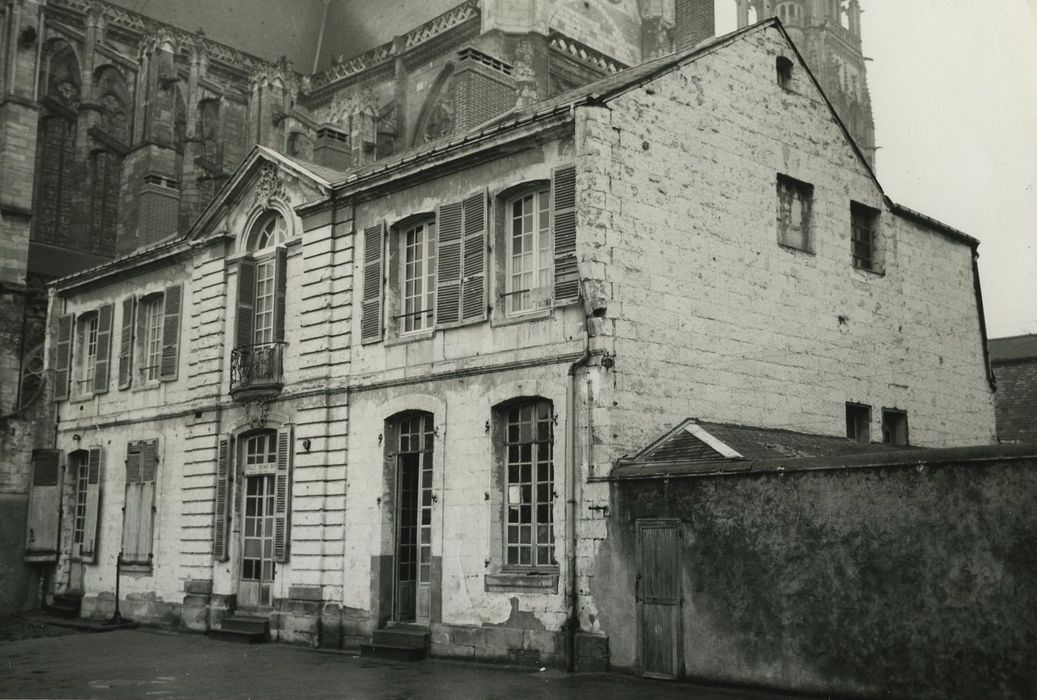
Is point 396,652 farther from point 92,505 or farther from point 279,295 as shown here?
point 92,505

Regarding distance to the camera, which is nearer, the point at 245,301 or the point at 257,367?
the point at 257,367

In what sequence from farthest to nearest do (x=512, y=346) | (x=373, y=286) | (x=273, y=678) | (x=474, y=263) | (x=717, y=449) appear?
(x=373, y=286) < (x=474, y=263) < (x=512, y=346) < (x=273, y=678) < (x=717, y=449)

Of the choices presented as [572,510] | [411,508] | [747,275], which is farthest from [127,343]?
[747,275]

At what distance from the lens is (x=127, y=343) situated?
2234cm

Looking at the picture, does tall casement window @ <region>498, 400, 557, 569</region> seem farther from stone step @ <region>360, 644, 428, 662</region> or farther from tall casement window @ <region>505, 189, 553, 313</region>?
stone step @ <region>360, 644, 428, 662</region>

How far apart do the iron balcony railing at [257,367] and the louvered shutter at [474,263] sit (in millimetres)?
4387

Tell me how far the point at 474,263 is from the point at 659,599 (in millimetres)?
5312

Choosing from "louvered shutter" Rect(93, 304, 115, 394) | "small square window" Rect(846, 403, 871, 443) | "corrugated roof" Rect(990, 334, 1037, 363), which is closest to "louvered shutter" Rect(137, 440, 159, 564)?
"louvered shutter" Rect(93, 304, 115, 394)

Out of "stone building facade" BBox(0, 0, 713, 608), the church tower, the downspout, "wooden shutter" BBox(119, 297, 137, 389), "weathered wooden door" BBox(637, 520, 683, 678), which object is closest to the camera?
"weathered wooden door" BBox(637, 520, 683, 678)

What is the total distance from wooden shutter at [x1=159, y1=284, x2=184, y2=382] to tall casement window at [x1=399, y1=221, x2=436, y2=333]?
611 centimetres

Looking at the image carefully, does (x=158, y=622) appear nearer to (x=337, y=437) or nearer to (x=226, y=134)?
(x=337, y=437)

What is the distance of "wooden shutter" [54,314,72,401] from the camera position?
943 inches

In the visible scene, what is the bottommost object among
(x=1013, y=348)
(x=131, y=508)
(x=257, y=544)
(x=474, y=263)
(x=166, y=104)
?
(x=257, y=544)

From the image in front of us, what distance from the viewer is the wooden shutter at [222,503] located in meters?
18.9
